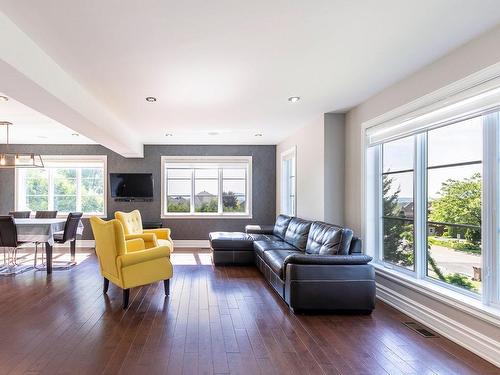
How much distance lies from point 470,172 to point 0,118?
652 centimetres

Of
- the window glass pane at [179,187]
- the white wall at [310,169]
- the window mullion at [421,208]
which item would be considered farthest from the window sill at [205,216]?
the window mullion at [421,208]

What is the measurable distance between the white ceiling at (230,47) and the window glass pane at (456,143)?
0.69 metres

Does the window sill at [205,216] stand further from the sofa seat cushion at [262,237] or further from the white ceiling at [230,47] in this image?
the white ceiling at [230,47]

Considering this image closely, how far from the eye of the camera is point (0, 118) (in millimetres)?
5156

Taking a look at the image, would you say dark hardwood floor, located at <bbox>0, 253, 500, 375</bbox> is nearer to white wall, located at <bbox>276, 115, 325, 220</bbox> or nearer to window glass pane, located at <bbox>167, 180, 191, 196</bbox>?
white wall, located at <bbox>276, 115, 325, 220</bbox>

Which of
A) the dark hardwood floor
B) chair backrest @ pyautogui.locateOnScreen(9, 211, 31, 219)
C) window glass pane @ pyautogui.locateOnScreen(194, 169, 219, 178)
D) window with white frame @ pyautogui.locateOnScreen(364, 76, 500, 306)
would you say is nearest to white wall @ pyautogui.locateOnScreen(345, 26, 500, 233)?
window with white frame @ pyautogui.locateOnScreen(364, 76, 500, 306)

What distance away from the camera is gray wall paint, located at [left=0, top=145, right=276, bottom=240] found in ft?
25.2

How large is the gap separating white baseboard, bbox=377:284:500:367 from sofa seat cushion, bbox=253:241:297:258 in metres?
1.58

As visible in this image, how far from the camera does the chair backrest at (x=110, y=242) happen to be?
12.0 feet

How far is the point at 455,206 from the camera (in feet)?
9.87

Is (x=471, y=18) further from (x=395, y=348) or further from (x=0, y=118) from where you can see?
(x=0, y=118)

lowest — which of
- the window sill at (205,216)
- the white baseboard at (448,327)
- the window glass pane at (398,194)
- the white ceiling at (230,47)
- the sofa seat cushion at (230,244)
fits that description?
the white baseboard at (448,327)

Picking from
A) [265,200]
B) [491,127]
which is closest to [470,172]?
[491,127]

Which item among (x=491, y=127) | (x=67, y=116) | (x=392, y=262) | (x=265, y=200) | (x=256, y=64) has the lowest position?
(x=392, y=262)
